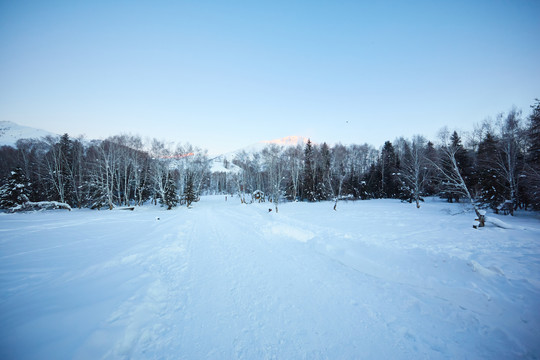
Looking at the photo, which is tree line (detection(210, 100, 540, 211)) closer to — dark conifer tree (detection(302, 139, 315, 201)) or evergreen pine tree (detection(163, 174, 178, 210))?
dark conifer tree (detection(302, 139, 315, 201))

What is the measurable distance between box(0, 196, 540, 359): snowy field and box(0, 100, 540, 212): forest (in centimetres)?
1035

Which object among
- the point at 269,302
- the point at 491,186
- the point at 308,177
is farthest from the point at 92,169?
the point at 491,186

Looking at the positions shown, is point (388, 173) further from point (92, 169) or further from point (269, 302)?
point (92, 169)

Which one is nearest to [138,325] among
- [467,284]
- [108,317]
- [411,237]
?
[108,317]

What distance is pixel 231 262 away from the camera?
5777 millimetres

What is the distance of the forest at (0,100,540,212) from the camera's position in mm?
17234

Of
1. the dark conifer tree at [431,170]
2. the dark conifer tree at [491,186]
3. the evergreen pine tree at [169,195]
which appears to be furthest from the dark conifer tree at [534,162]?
the evergreen pine tree at [169,195]

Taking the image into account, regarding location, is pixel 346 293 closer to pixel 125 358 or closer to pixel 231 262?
pixel 231 262

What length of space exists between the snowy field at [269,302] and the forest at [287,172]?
408 inches

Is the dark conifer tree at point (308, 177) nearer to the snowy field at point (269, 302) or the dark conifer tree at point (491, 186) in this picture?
the dark conifer tree at point (491, 186)

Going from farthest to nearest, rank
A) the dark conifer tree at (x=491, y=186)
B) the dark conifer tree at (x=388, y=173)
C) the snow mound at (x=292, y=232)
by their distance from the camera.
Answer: the dark conifer tree at (x=388, y=173), the dark conifer tree at (x=491, y=186), the snow mound at (x=292, y=232)

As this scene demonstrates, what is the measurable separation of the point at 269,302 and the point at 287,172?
122 feet

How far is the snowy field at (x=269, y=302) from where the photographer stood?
262cm

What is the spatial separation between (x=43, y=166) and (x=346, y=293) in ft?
141
